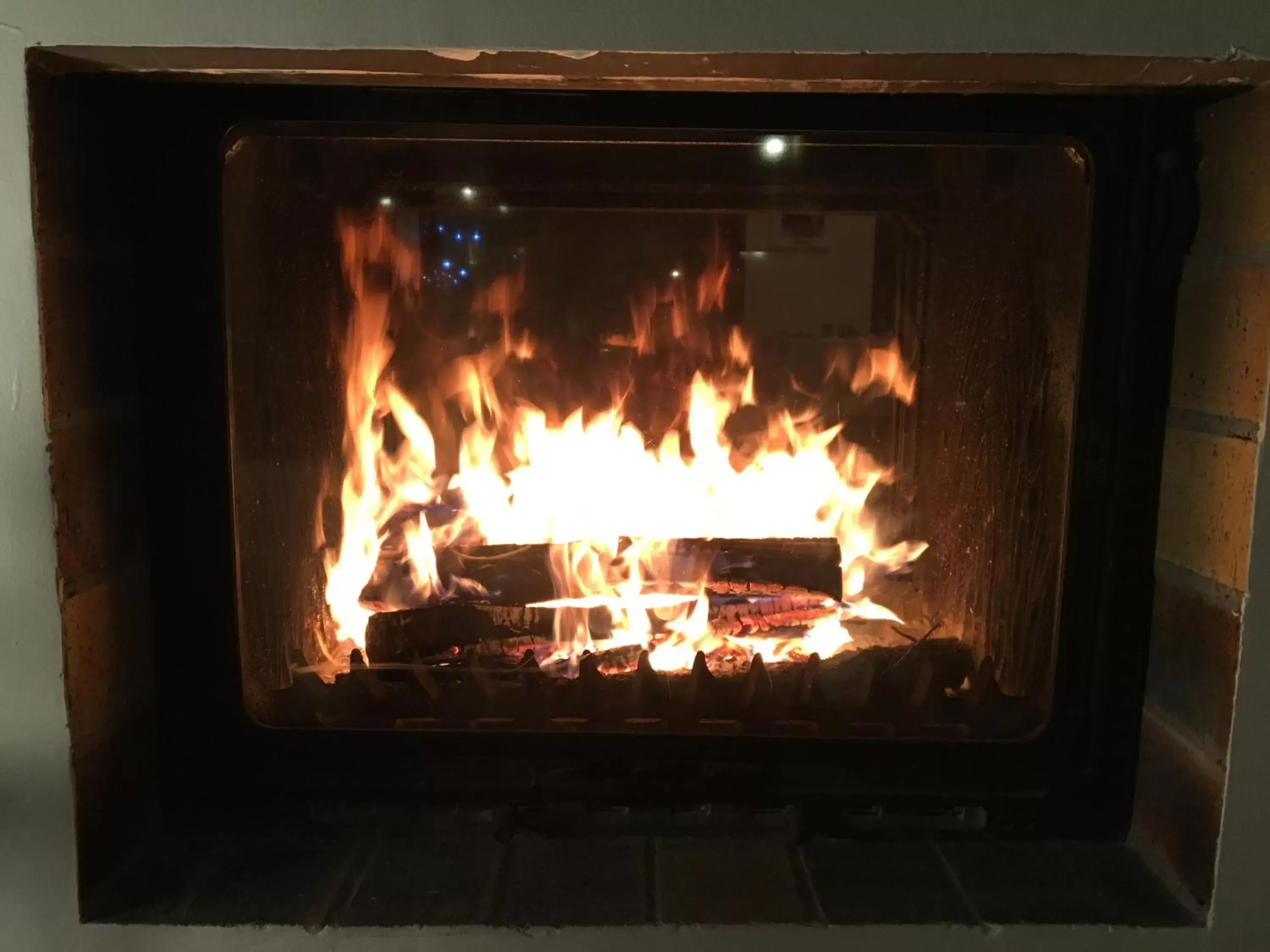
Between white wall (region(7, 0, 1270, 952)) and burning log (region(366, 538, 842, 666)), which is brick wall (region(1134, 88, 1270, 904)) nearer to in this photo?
white wall (region(7, 0, 1270, 952))

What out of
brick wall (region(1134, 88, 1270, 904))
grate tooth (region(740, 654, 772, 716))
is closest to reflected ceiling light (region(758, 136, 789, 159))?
brick wall (region(1134, 88, 1270, 904))

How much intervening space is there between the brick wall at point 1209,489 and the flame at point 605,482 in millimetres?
266

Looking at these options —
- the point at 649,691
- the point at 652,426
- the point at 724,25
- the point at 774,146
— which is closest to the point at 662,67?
the point at 724,25

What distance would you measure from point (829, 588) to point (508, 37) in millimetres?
657

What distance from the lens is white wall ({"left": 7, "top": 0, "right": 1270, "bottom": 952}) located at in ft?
2.68

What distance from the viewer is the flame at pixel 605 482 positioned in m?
1.10

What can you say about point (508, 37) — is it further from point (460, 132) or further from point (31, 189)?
point (31, 189)

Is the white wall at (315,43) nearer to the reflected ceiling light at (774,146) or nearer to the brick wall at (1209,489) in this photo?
the brick wall at (1209,489)

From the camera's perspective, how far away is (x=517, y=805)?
3.57 feet

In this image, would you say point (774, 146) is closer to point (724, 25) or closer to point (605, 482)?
point (724, 25)


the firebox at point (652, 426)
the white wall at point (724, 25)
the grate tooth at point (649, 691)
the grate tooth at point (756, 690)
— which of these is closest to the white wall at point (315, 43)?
the white wall at point (724, 25)

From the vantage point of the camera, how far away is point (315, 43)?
2.71 feet

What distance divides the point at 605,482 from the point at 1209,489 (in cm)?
60

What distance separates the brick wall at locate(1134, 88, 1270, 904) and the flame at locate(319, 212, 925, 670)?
27cm
